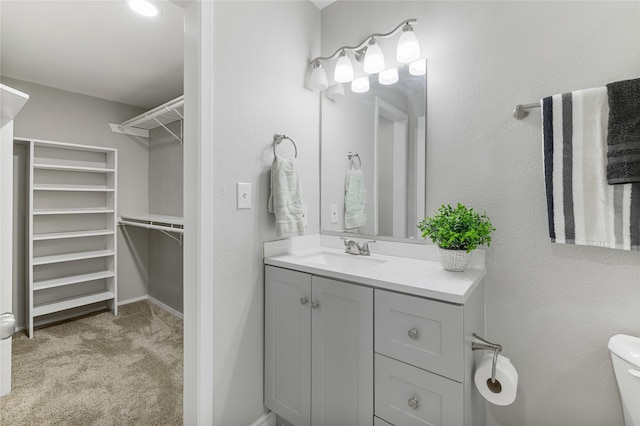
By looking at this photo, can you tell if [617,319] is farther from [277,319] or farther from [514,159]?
[277,319]

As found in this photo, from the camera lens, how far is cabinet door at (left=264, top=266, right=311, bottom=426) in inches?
53.7

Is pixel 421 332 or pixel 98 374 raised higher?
pixel 421 332

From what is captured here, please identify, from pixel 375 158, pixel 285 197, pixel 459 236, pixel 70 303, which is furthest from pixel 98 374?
pixel 459 236

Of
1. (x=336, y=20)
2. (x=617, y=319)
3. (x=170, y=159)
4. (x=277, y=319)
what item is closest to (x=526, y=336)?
(x=617, y=319)

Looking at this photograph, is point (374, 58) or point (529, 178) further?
point (374, 58)

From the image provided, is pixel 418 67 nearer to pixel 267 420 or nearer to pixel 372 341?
pixel 372 341

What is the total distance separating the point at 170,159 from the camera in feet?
11.4

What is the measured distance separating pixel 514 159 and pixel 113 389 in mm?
2698

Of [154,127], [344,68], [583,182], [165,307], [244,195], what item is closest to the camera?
[583,182]

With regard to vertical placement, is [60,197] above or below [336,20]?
below

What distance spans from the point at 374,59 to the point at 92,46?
6.91 ft

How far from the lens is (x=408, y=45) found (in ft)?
4.71

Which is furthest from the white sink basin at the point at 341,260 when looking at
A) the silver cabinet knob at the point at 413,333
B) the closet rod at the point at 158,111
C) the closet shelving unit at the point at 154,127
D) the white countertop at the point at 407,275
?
the closet rod at the point at 158,111

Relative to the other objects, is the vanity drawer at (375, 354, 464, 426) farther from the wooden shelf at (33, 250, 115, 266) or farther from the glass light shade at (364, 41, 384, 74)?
the wooden shelf at (33, 250, 115, 266)
